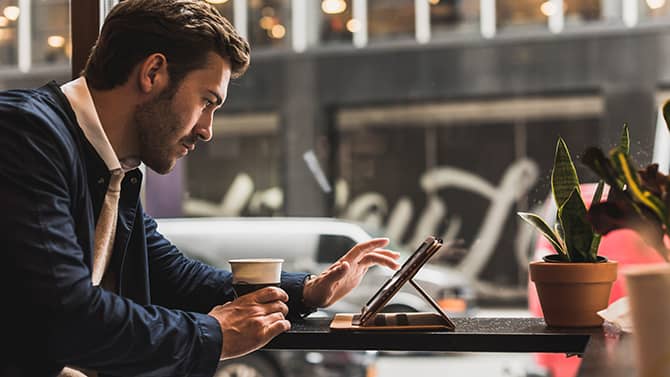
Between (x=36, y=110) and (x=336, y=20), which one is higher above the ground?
(x=336, y=20)

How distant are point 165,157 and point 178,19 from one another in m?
0.26

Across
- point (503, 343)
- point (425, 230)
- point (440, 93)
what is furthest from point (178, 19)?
point (440, 93)

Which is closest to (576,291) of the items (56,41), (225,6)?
(225,6)

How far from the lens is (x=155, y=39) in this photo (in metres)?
1.48

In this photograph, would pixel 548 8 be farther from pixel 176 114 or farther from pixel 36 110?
pixel 36 110

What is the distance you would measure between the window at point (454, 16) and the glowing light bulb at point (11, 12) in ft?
9.77

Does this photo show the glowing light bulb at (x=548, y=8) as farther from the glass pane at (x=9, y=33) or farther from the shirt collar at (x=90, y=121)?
the shirt collar at (x=90, y=121)

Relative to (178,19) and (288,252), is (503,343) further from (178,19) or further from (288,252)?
(288,252)

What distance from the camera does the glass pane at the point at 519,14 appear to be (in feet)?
16.1

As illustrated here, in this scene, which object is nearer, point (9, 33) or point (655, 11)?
point (9, 33)

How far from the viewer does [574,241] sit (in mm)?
1558

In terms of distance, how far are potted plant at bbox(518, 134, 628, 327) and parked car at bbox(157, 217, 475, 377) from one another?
0.73 metres

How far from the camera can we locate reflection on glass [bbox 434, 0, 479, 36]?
5141mm

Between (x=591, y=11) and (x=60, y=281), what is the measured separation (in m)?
4.51
